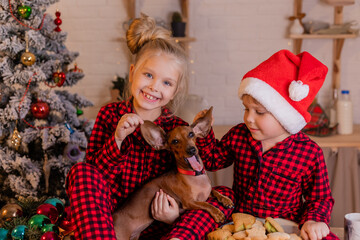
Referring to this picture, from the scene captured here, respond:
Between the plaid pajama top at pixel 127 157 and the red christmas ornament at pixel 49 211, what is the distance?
0.35 meters

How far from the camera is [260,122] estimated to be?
1440 millimetres

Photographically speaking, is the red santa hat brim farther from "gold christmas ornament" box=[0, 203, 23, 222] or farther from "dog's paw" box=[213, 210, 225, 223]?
"gold christmas ornament" box=[0, 203, 23, 222]

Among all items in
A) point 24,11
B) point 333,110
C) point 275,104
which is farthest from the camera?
point 333,110

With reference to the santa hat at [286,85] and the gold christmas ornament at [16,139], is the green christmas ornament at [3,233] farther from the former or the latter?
the santa hat at [286,85]

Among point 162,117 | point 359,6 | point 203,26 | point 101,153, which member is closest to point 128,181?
point 101,153

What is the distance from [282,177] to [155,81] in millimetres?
607

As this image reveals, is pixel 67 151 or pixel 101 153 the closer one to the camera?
pixel 101 153

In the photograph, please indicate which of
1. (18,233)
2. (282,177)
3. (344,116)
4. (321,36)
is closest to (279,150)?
(282,177)

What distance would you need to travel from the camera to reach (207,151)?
1608mm

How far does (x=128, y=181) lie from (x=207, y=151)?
0.34m

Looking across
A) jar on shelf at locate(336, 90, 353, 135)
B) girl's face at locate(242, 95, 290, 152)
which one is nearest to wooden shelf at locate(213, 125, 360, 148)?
jar on shelf at locate(336, 90, 353, 135)

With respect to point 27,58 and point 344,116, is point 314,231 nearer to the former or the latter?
point 27,58

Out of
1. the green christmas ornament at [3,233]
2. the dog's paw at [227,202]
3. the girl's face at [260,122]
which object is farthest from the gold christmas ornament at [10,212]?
the girl's face at [260,122]

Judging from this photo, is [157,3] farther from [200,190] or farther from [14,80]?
[200,190]
